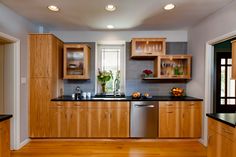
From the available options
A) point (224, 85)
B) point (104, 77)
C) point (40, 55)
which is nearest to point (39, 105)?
point (40, 55)

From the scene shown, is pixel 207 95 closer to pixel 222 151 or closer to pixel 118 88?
pixel 222 151

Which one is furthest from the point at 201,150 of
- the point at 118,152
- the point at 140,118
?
the point at 118,152

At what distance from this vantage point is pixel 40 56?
141 inches

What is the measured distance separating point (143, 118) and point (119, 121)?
497 millimetres

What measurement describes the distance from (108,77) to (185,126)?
6.60 feet

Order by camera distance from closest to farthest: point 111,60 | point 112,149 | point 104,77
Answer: point 112,149 → point 104,77 → point 111,60

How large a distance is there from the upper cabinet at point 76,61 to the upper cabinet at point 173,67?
5.27 ft

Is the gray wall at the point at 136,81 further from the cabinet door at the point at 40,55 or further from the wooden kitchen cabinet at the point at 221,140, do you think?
the wooden kitchen cabinet at the point at 221,140

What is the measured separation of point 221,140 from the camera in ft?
6.76

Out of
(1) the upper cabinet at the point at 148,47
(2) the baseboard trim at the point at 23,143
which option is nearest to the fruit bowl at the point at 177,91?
(1) the upper cabinet at the point at 148,47

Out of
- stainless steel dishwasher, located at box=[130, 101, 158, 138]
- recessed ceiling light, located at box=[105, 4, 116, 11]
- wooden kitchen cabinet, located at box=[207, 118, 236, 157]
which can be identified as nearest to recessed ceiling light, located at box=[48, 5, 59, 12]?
recessed ceiling light, located at box=[105, 4, 116, 11]

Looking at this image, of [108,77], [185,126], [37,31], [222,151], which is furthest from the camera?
[108,77]

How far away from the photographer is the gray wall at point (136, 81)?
171 inches

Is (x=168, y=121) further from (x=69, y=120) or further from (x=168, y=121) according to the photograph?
(x=69, y=120)
